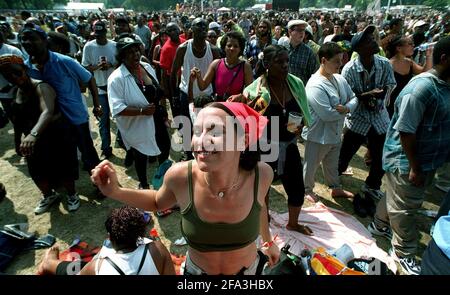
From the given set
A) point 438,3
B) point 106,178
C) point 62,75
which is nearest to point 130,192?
point 106,178

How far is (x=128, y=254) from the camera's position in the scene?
2.00 metres

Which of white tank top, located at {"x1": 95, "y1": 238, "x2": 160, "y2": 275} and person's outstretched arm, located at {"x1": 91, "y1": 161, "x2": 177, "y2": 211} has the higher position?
person's outstretched arm, located at {"x1": 91, "y1": 161, "x2": 177, "y2": 211}

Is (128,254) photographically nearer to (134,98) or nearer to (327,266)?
(327,266)

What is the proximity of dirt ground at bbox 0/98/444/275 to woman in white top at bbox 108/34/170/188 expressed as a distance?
36.0 inches

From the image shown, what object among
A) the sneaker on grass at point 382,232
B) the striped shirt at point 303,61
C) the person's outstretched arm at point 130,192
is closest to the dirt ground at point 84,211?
the sneaker on grass at point 382,232

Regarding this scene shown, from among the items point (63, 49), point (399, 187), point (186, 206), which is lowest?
point (399, 187)

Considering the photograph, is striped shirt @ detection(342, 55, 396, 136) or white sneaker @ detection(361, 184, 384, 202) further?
white sneaker @ detection(361, 184, 384, 202)

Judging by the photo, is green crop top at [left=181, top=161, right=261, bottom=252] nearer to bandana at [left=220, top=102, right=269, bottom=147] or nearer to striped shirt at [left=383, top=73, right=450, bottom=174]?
bandana at [left=220, top=102, right=269, bottom=147]

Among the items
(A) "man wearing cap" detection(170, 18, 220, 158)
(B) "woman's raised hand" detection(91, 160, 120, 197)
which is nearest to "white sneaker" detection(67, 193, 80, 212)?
(A) "man wearing cap" detection(170, 18, 220, 158)

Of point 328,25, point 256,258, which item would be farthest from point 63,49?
point 328,25

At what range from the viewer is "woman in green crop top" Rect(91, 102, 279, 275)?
1.54m

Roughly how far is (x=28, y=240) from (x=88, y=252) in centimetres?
82

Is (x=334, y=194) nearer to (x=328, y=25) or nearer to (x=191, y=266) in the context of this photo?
(x=191, y=266)
